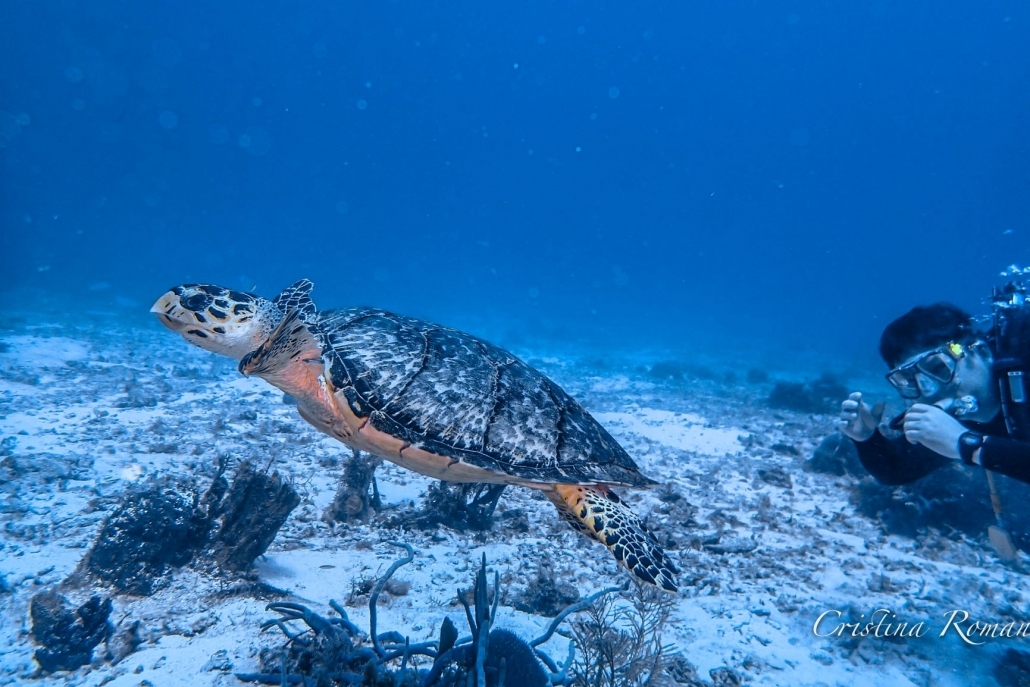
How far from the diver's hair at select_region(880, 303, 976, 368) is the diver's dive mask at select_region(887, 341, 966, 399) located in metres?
0.09

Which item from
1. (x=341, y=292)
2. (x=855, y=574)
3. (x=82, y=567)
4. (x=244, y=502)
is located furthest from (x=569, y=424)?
(x=341, y=292)

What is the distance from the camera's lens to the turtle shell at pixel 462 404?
11.6 feet

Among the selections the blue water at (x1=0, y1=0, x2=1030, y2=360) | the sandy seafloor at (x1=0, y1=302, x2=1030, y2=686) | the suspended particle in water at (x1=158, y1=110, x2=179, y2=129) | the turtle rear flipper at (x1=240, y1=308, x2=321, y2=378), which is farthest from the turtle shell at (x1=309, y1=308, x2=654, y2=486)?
the suspended particle in water at (x1=158, y1=110, x2=179, y2=129)

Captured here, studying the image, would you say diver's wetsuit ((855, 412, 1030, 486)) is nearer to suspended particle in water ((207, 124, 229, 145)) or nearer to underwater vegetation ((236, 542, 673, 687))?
underwater vegetation ((236, 542, 673, 687))

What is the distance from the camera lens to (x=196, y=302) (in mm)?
3725

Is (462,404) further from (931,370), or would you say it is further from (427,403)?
(931,370)

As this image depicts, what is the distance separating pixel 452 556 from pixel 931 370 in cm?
458

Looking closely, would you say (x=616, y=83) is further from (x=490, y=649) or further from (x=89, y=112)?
(x=490, y=649)

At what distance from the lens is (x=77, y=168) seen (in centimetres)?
10819

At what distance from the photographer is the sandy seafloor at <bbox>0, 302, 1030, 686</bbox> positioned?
329 centimetres

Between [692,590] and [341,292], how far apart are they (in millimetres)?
65654

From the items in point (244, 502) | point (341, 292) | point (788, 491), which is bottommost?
point (244, 502)

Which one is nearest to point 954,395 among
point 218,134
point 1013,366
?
point 1013,366
